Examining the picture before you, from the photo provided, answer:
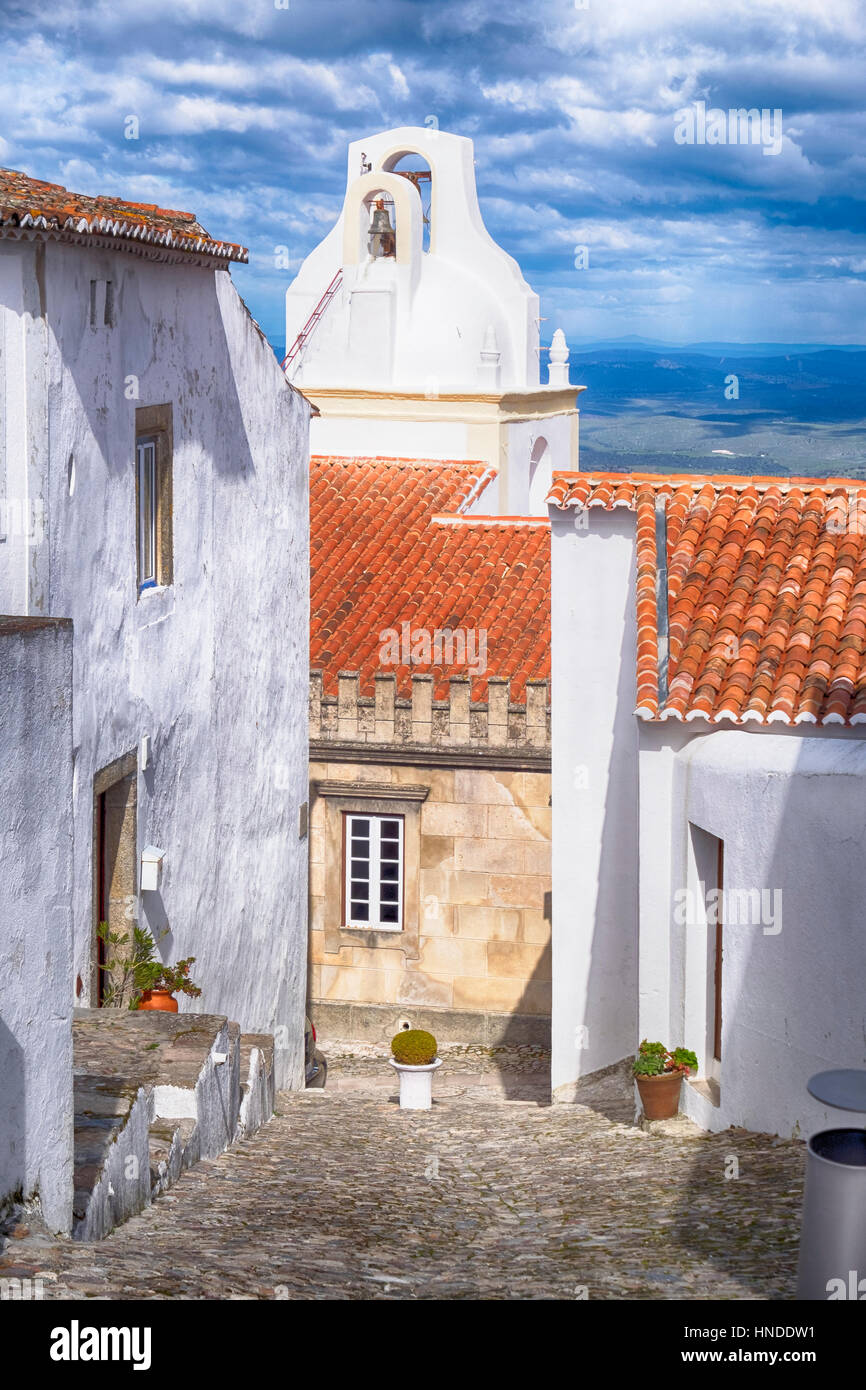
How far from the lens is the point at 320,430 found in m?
29.8

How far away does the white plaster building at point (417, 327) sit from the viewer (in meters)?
29.1

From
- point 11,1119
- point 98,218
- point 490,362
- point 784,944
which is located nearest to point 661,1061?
point 784,944

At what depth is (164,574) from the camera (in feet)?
47.8

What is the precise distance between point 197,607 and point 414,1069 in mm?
5139

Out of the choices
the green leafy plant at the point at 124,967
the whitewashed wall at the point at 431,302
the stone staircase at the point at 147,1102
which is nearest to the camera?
the stone staircase at the point at 147,1102

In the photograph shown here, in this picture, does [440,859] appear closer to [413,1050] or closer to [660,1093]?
[413,1050]

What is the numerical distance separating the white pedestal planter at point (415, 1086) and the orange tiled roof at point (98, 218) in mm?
8038

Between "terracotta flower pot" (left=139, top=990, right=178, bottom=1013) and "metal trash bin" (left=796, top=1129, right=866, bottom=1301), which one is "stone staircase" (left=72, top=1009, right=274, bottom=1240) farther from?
"metal trash bin" (left=796, top=1129, right=866, bottom=1301)

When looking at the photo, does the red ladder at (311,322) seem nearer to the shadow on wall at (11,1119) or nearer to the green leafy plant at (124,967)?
the green leafy plant at (124,967)

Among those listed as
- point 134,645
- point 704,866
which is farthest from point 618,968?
point 134,645

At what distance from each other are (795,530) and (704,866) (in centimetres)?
378

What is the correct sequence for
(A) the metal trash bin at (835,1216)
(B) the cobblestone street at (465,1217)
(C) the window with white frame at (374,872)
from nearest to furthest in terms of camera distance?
(A) the metal trash bin at (835,1216)
(B) the cobblestone street at (465,1217)
(C) the window with white frame at (374,872)

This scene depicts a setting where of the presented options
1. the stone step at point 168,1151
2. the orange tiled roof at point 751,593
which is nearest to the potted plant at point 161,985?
the stone step at point 168,1151
